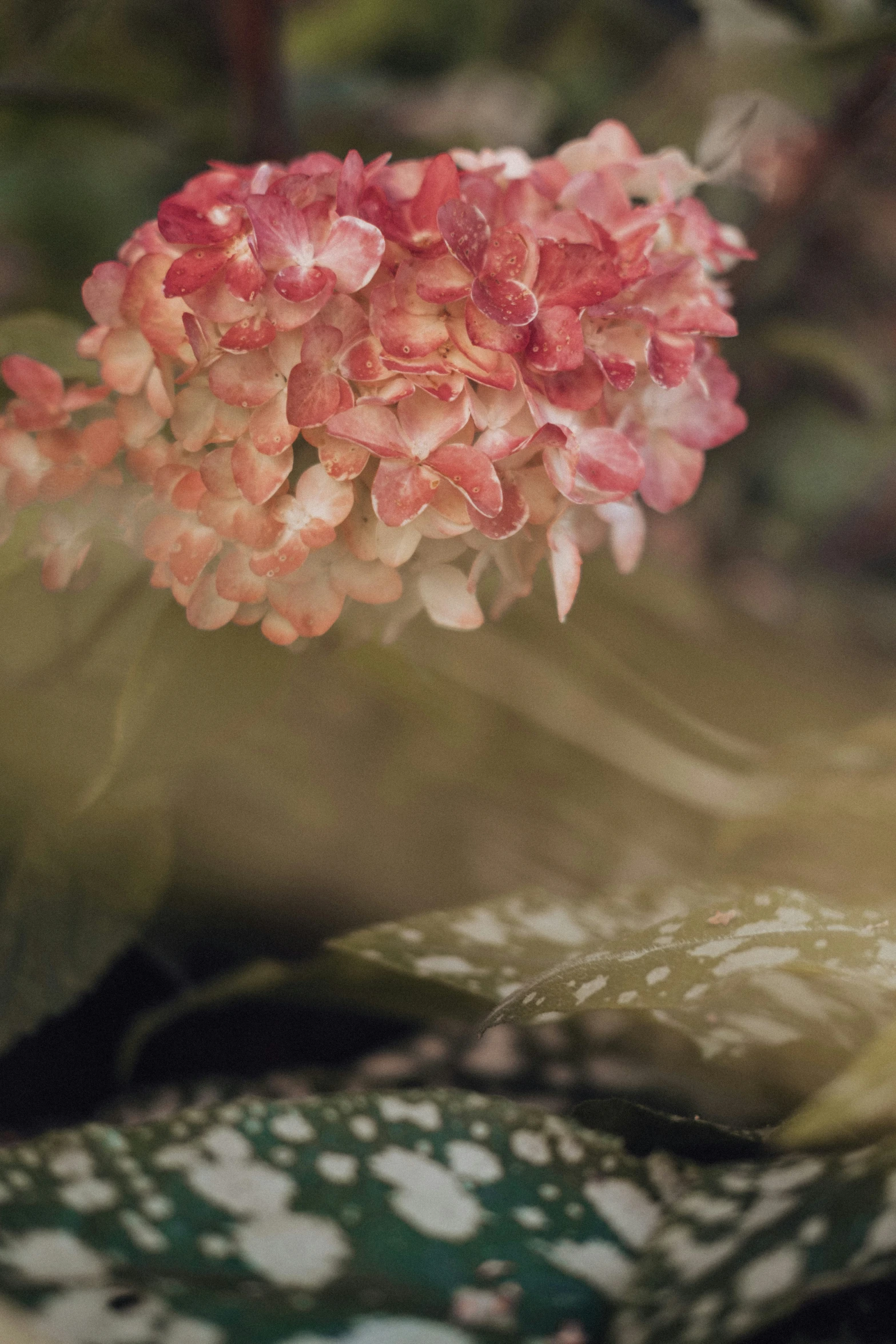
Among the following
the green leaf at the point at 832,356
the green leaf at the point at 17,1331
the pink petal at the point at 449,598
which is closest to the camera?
the green leaf at the point at 17,1331

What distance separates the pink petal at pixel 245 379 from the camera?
30cm

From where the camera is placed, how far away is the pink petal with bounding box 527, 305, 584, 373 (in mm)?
296

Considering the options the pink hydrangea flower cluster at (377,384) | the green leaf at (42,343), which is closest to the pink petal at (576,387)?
the pink hydrangea flower cluster at (377,384)

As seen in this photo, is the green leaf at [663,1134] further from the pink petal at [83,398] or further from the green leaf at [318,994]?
the pink petal at [83,398]

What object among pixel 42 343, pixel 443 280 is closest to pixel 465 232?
pixel 443 280

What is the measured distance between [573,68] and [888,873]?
25.6 inches

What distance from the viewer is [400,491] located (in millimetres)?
296

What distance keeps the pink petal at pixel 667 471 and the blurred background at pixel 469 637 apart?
5.0 inches

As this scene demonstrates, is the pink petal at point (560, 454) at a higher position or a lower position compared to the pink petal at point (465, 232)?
lower

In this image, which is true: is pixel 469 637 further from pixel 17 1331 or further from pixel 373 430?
pixel 17 1331

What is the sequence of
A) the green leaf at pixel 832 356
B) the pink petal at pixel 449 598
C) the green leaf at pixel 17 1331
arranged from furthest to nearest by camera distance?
the green leaf at pixel 832 356 → the pink petal at pixel 449 598 → the green leaf at pixel 17 1331

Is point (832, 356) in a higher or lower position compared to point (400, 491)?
higher

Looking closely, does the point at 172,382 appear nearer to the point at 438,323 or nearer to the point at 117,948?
the point at 438,323

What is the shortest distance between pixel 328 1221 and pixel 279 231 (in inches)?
11.5
